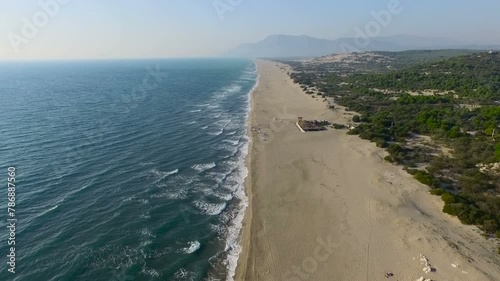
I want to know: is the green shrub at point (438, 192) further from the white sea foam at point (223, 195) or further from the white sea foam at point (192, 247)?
the white sea foam at point (192, 247)

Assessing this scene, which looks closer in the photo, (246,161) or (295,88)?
(246,161)

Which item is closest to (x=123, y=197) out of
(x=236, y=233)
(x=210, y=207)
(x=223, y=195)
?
(x=210, y=207)

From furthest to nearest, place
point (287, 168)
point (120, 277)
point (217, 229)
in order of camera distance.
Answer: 1. point (287, 168)
2. point (217, 229)
3. point (120, 277)

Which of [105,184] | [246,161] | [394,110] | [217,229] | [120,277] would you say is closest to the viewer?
[120,277]

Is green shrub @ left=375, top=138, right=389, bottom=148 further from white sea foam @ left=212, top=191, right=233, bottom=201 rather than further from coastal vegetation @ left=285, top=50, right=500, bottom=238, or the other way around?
white sea foam @ left=212, top=191, right=233, bottom=201

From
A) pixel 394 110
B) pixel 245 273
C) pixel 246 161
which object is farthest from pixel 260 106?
pixel 245 273

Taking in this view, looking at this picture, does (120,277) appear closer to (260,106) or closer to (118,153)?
(118,153)

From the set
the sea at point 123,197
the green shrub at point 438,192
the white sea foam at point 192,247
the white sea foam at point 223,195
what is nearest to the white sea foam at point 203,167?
the sea at point 123,197
